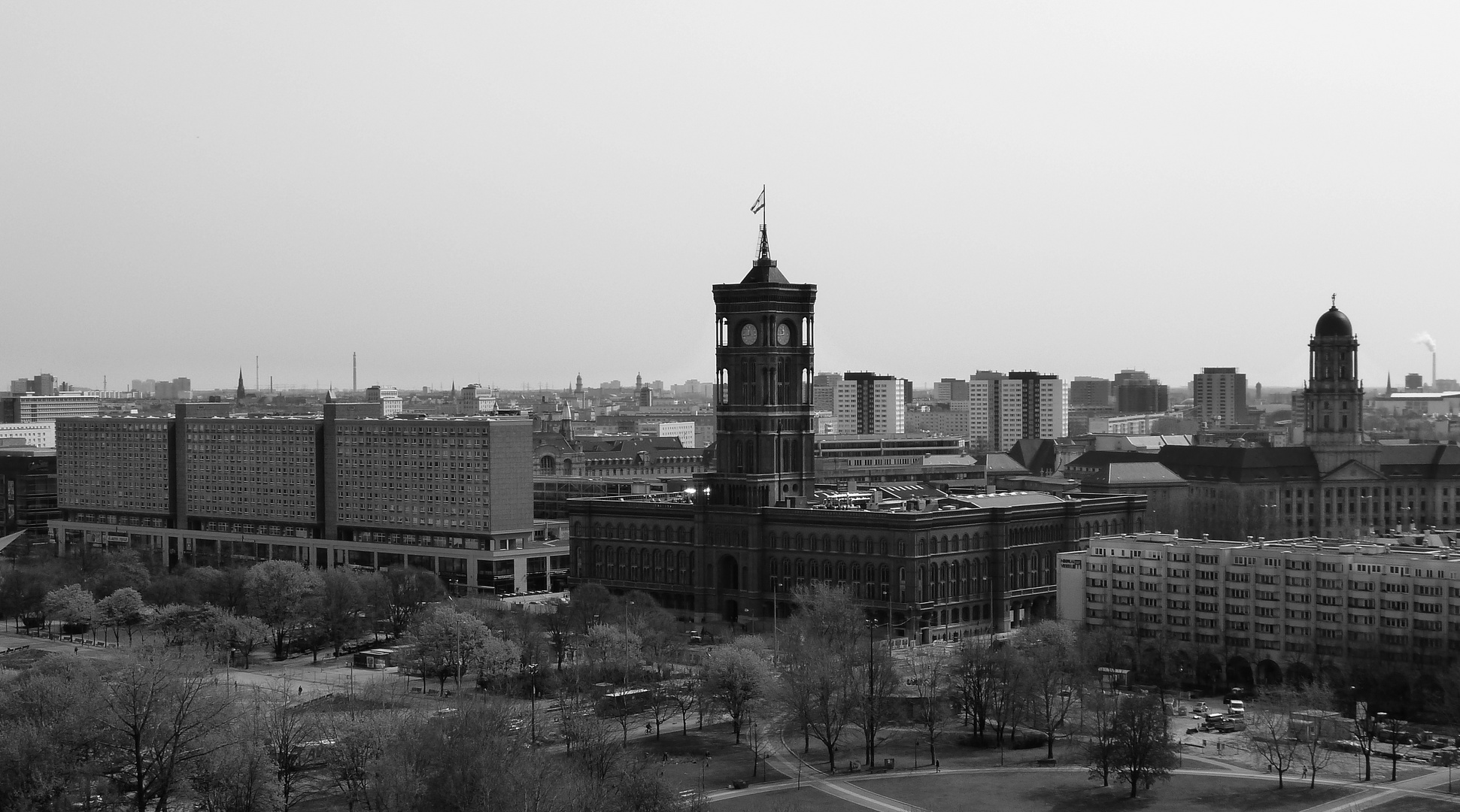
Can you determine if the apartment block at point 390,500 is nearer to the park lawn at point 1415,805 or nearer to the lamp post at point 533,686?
the lamp post at point 533,686

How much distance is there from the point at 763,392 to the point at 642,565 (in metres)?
16.9

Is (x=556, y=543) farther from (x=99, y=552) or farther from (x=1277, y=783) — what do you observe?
(x=1277, y=783)

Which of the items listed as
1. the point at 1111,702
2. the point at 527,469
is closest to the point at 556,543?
the point at 527,469

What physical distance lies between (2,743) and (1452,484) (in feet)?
509

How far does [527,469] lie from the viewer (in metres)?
177

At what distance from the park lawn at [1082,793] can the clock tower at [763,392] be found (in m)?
52.8

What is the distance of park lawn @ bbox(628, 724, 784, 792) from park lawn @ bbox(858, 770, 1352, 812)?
20.1ft

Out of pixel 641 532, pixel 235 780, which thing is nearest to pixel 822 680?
pixel 235 780

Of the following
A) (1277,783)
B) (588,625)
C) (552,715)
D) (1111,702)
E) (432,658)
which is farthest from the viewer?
(588,625)

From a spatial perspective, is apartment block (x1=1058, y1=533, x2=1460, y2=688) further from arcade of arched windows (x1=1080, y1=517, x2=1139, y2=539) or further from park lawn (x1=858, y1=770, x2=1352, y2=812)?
park lawn (x1=858, y1=770, x2=1352, y2=812)

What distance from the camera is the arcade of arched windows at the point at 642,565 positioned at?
482 feet

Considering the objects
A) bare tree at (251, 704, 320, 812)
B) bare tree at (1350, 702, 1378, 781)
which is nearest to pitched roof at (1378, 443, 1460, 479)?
bare tree at (1350, 702, 1378, 781)

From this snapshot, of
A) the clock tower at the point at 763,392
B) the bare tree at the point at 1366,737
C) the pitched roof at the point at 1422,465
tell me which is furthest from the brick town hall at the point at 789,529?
the pitched roof at the point at 1422,465

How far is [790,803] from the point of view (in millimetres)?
87625
